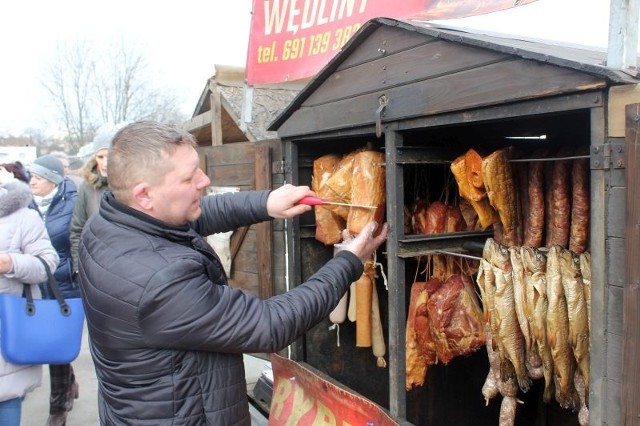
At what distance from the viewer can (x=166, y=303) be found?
182 cm

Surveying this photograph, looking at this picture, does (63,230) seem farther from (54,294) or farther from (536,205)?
(536,205)

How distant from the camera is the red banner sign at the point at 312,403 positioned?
8.91 ft

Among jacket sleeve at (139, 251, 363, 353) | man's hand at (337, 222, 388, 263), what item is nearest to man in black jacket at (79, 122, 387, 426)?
jacket sleeve at (139, 251, 363, 353)

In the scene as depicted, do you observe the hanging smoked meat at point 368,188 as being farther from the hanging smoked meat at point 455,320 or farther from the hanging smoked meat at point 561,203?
the hanging smoked meat at point 561,203

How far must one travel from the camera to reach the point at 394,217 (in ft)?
8.89

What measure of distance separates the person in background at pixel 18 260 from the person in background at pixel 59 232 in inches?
29.1

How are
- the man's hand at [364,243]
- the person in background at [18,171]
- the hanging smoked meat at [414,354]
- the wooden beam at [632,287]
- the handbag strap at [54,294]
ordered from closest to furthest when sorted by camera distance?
the wooden beam at [632,287], the man's hand at [364,243], the hanging smoked meat at [414,354], the handbag strap at [54,294], the person in background at [18,171]

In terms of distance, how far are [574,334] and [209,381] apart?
1.47 m

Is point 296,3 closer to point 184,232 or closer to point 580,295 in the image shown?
point 184,232

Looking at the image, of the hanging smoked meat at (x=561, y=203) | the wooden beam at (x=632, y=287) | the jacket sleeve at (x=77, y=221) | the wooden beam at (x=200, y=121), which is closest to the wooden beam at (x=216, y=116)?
the wooden beam at (x=200, y=121)

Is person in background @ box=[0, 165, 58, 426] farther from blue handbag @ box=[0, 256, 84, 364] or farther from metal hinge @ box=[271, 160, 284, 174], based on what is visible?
metal hinge @ box=[271, 160, 284, 174]

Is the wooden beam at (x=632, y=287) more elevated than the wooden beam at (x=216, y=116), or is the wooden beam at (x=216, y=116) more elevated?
the wooden beam at (x=216, y=116)

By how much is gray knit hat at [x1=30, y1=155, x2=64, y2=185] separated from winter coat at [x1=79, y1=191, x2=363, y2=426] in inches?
122

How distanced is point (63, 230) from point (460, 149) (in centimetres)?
350
